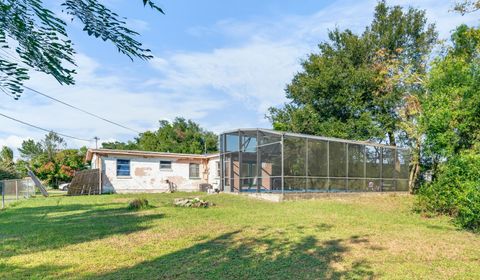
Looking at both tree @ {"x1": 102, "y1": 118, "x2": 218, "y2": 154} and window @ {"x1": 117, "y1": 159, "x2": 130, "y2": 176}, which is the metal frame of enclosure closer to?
window @ {"x1": 117, "y1": 159, "x2": 130, "y2": 176}

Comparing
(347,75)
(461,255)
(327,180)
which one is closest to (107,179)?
(327,180)

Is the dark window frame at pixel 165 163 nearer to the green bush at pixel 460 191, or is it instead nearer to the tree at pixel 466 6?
the green bush at pixel 460 191

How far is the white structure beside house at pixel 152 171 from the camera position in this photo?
1966cm

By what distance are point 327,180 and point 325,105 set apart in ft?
28.1

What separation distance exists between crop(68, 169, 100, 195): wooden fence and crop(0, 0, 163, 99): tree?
19.2m

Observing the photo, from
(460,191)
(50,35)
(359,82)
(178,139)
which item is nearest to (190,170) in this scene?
(359,82)

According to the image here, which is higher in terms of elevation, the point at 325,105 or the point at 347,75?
the point at 347,75

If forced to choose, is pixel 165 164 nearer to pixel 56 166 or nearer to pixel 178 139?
pixel 56 166

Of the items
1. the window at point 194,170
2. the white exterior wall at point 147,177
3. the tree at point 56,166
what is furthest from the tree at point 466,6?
the tree at point 56,166

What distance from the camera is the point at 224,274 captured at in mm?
4348

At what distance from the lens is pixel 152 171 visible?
68.5 ft

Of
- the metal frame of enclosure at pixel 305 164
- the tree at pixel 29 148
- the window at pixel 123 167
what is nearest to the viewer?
the metal frame of enclosure at pixel 305 164

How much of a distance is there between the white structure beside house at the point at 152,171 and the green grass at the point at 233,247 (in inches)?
398

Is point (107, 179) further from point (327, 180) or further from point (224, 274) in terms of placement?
point (224, 274)
